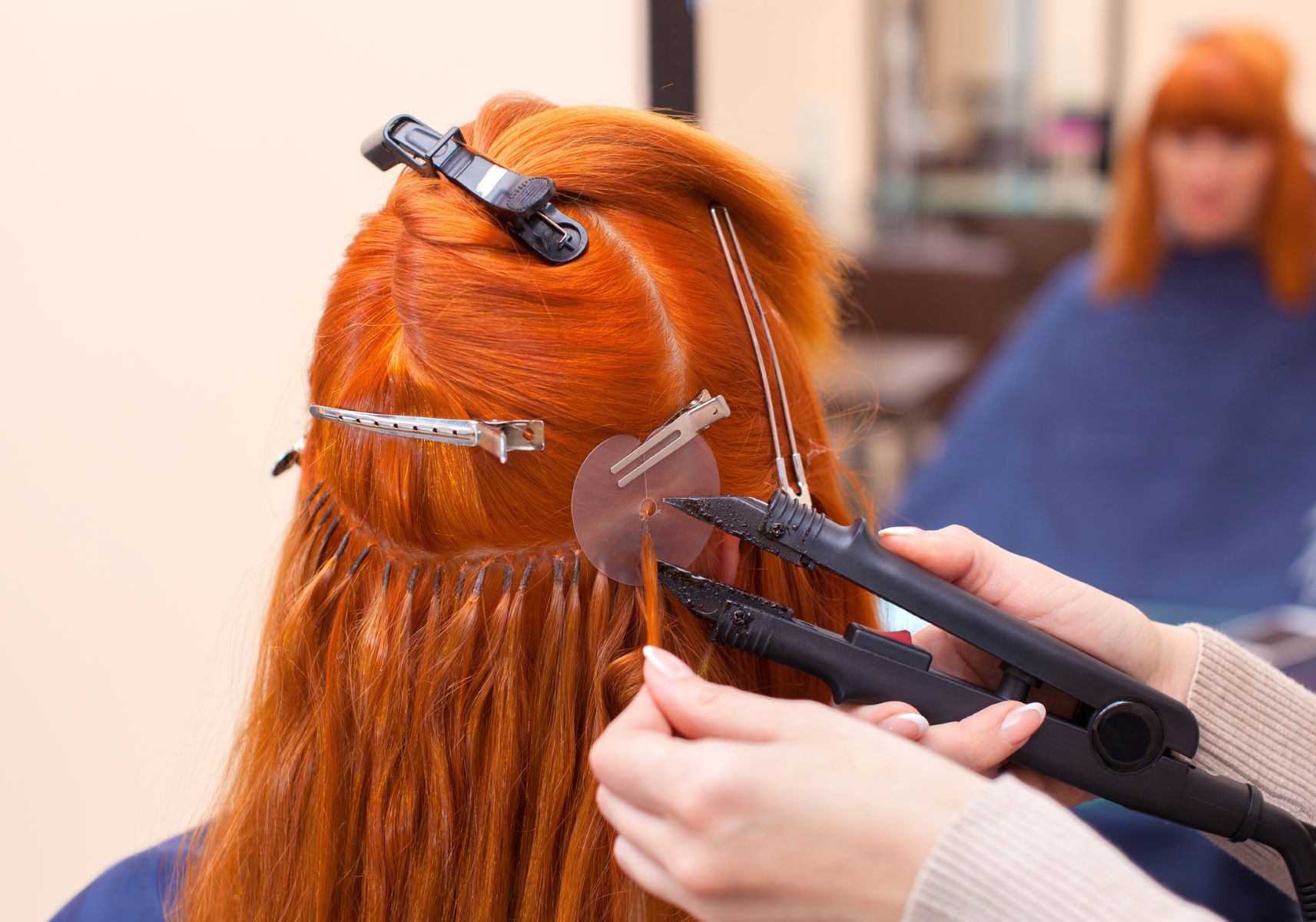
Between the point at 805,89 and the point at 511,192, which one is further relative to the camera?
the point at 805,89

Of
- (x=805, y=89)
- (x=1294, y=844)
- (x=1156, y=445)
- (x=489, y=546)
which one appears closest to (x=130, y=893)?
(x=489, y=546)

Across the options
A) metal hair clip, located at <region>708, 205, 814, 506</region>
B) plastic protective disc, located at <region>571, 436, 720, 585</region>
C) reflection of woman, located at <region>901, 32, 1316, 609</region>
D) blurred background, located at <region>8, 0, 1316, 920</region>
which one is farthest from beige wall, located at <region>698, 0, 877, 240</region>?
plastic protective disc, located at <region>571, 436, 720, 585</region>

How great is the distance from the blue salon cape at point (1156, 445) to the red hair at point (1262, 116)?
57 mm

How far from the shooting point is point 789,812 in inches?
15.1

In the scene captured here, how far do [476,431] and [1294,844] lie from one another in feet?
1.67

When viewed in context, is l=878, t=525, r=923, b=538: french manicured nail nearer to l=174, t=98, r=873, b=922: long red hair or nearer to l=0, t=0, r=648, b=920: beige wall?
l=174, t=98, r=873, b=922: long red hair

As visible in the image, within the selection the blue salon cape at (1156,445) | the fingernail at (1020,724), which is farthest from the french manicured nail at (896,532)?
the blue salon cape at (1156,445)

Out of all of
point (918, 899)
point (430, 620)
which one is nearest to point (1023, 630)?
point (918, 899)

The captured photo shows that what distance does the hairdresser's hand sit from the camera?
591 millimetres

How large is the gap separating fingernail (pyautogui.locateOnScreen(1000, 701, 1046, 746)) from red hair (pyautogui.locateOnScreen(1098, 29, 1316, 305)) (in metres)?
1.72

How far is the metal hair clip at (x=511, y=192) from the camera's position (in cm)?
50

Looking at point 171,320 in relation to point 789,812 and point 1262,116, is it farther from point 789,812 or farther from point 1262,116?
point 1262,116

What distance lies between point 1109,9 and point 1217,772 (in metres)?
3.36

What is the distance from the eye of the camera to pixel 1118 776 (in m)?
0.54
